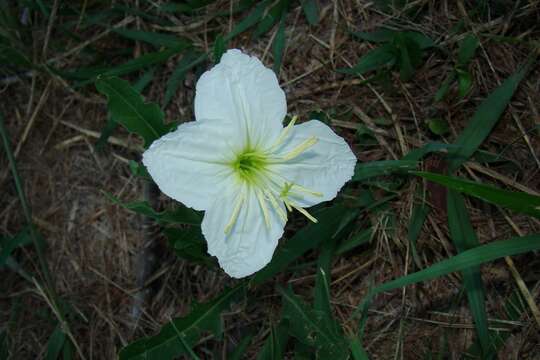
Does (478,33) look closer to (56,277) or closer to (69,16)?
(69,16)

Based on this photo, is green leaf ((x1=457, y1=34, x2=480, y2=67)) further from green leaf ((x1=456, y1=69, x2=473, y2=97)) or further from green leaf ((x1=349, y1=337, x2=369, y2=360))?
green leaf ((x1=349, y1=337, x2=369, y2=360))

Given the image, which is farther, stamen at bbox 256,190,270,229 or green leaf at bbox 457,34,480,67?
green leaf at bbox 457,34,480,67

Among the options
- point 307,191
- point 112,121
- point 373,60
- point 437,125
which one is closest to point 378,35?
point 373,60

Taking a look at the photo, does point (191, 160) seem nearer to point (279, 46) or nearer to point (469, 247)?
point (279, 46)

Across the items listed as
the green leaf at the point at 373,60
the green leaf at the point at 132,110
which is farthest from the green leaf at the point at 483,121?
the green leaf at the point at 132,110

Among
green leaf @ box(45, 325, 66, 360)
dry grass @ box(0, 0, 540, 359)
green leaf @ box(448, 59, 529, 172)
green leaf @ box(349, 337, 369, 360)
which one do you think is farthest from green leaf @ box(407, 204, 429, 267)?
green leaf @ box(45, 325, 66, 360)

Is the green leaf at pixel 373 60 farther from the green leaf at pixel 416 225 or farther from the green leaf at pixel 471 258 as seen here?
the green leaf at pixel 471 258
